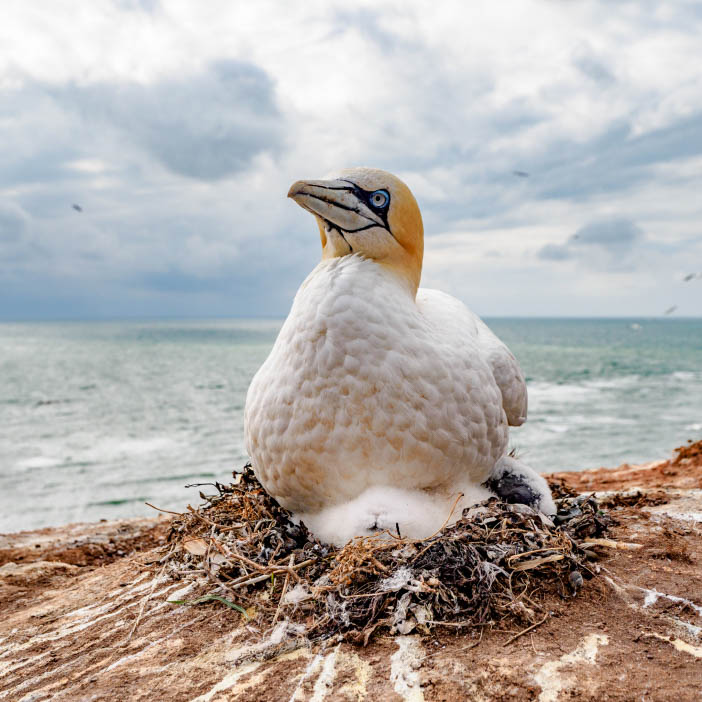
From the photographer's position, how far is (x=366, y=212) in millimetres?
3658

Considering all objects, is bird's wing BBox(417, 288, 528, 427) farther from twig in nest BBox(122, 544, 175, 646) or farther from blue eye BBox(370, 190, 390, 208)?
twig in nest BBox(122, 544, 175, 646)

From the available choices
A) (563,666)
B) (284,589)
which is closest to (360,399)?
(284,589)

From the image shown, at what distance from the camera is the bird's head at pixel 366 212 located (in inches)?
142

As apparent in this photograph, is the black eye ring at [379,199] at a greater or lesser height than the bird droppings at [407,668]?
greater

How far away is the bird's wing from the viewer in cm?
425

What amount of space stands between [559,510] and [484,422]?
4.08ft

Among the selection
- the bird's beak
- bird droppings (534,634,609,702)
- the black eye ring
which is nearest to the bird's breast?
the bird's beak

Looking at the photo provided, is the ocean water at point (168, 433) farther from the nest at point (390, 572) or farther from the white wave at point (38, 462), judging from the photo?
the nest at point (390, 572)

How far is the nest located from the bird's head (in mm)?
1678

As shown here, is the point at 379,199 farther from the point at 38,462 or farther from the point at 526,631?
the point at 38,462

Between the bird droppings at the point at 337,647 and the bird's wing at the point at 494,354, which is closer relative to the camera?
the bird droppings at the point at 337,647

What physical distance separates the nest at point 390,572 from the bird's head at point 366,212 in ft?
5.51

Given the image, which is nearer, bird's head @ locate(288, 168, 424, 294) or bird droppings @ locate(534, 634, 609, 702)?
bird droppings @ locate(534, 634, 609, 702)

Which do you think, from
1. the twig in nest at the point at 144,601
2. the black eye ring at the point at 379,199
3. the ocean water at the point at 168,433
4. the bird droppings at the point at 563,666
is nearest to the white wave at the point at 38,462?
the ocean water at the point at 168,433
